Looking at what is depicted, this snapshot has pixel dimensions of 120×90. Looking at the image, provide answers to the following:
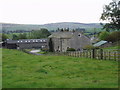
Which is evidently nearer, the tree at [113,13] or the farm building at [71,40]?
the tree at [113,13]

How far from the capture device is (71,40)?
88.7 m

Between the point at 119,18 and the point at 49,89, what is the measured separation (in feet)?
173

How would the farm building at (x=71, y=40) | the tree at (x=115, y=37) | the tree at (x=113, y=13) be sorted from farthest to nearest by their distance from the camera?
1. the tree at (x=115, y=37)
2. the farm building at (x=71, y=40)
3. the tree at (x=113, y=13)

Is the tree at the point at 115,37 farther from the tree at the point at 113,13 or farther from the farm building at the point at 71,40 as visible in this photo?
the tree at the point at 113,13

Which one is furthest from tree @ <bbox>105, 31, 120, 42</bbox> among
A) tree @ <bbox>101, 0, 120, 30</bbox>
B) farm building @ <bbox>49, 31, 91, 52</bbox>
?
tree @ <bbox>101, 0, 120, 30</bbox>

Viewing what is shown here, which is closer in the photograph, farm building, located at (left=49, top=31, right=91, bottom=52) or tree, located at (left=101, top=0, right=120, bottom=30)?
tree, located at (left=101, top=0, right=120, bottom=30)

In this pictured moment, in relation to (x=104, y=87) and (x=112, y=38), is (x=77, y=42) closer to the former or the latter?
(x=112, y=38)

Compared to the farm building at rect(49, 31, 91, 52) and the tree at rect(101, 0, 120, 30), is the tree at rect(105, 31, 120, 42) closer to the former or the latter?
the farm building at rect(49, 31, 91, 52)

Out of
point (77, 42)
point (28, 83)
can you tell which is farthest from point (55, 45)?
point (28, 83)

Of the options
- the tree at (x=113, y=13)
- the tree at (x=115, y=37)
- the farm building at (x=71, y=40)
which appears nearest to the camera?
the tree at (x=113, y=13)

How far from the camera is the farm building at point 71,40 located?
88.2 metres

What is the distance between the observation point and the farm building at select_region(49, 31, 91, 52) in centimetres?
8822

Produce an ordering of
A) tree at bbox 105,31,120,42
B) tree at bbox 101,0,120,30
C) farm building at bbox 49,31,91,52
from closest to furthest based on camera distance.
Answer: tree at bbox 101,0,120,30, farm building at bbox 49,31,91,52, tree at bbox 105,31,120,42

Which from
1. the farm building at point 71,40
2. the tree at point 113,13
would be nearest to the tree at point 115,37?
the farm building at point 71,40
